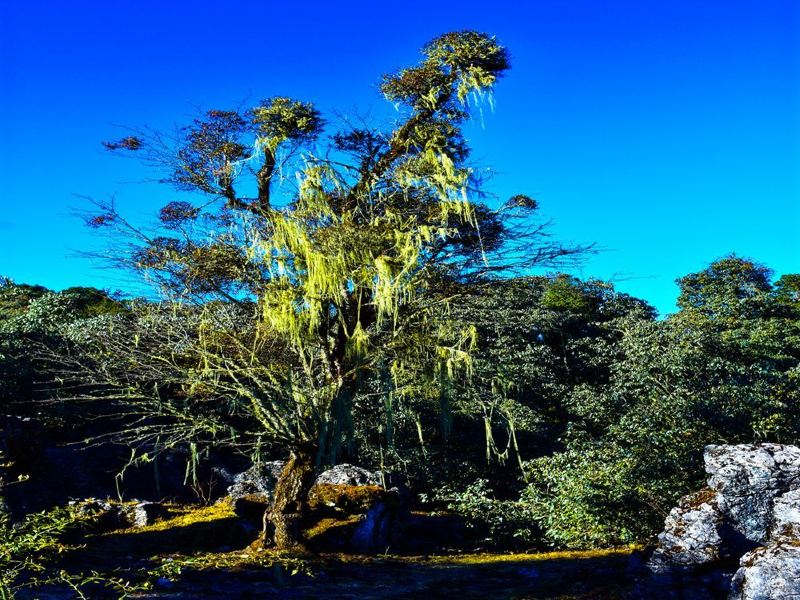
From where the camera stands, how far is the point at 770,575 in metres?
6.11

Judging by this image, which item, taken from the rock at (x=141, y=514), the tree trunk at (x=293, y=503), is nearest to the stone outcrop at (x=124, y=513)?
the rock at (x=141, y=514)

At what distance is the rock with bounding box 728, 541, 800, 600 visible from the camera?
19.6 ft

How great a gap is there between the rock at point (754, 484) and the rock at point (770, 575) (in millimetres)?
1475

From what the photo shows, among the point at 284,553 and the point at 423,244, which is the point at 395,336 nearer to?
the point at 423,244

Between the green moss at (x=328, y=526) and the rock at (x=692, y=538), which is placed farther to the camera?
the green moss at (x=328, y=526)

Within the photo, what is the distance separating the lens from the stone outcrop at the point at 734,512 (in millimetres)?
7625

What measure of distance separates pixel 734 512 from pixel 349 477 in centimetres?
723

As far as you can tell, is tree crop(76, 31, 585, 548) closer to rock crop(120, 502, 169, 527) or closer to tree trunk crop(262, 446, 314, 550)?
tree trunk crop(262, 446, 314, 550)

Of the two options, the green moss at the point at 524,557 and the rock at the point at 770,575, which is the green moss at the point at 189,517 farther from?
the rock at the point at 770,575

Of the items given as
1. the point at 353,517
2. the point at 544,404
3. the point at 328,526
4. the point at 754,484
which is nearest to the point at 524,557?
the point at 353,517

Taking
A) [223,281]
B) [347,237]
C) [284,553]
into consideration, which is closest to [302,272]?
[347,237]

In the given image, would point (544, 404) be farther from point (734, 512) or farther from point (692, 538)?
point (692, 538)

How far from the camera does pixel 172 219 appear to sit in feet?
29.3

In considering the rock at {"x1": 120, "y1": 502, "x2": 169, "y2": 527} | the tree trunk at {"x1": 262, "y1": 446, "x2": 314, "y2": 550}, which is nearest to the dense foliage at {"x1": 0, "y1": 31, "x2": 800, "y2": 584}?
the tree trunk at {"x1": 262, "y1": 446, "x2": 314, "y2": 550}
